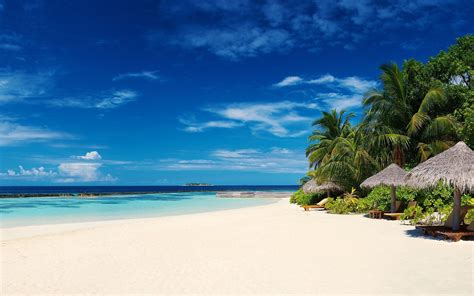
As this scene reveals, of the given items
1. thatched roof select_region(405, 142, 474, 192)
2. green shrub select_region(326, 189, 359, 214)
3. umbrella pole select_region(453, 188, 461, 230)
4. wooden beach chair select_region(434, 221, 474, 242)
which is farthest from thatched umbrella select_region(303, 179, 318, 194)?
wooden beach chair select_region(434, 221, 474, 242)

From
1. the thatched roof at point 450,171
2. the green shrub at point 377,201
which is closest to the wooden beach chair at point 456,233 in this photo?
the thatched roof at point 450,171

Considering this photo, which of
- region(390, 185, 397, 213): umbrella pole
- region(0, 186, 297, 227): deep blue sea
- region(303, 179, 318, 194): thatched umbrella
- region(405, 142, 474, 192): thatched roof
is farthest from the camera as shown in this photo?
region(303, 179, 318, 194): thatched umbrella

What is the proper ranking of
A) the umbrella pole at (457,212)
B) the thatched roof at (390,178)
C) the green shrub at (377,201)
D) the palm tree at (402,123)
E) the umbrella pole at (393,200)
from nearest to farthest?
1. the umbrella pole at (457,212)
2. the thatched roof at (390,178)
3. the umbrella pole at (393,200)
4. the green shrub at (377,201)
5. the palm tree at (402,123)

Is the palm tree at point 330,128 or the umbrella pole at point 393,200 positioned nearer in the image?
the umbrella pole at point 393,200

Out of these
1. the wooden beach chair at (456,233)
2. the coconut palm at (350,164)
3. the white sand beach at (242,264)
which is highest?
the coconut palm at (350,164)

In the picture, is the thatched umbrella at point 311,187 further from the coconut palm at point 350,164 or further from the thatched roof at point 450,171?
the thatched roof at point 450,171

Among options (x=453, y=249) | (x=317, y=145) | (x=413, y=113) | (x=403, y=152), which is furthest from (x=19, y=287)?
(x=317, y=145)

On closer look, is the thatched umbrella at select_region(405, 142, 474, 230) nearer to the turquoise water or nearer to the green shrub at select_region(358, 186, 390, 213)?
the green shrub at select_region(358, 186, 390, 213)

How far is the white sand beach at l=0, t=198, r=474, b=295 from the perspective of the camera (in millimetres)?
4828

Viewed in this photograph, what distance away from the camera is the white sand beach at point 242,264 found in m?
4.83

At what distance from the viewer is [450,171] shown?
7.97 metres

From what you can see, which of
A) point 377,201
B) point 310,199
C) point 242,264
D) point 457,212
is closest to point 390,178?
point 377,201

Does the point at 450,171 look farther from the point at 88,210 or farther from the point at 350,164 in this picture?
the point at 88,210

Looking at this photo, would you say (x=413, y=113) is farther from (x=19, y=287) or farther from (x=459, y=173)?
(x=19, y=287)
